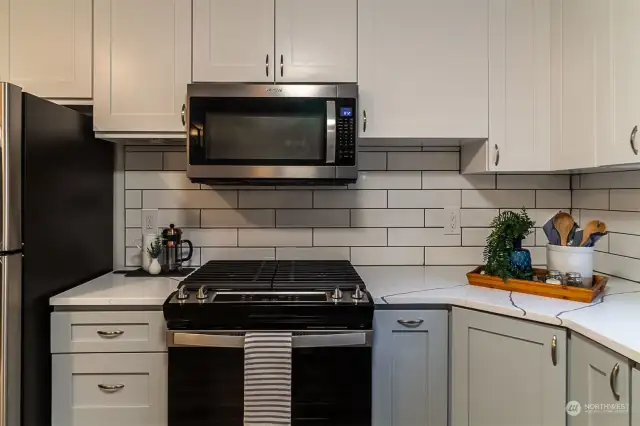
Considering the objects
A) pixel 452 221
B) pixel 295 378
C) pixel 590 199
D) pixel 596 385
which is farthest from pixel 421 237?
pixel 596 385

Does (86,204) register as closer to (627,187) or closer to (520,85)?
(520,85)

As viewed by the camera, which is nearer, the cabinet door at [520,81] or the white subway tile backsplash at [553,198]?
the cabinet door at [520,81]

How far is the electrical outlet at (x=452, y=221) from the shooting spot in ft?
7.54

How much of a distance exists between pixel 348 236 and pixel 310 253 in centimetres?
20

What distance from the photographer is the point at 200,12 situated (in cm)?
194

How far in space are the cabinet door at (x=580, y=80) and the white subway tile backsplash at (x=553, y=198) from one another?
1.17 ft

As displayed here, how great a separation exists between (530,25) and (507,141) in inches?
19.1

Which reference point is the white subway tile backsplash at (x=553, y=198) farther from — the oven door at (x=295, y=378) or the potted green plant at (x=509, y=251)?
the oven door at (x=295, y=378)

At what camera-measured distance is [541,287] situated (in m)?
1.72

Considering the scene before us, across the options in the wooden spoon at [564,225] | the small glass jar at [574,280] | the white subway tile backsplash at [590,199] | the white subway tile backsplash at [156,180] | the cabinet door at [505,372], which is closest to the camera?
the cabinet door at [505,372]

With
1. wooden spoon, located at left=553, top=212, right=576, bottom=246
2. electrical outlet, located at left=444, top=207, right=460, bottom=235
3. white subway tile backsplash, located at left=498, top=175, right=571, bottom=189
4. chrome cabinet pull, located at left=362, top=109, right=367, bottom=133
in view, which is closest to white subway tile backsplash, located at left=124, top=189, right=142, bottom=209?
chrome cabinet pull, located at left=362, top=109, right=367, bottom=133

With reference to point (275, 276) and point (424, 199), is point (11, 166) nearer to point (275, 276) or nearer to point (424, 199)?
point (275, 276)

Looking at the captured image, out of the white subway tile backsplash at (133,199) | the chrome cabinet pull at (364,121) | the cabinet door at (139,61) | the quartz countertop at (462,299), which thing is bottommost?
the quartz countertop at (462,299)
